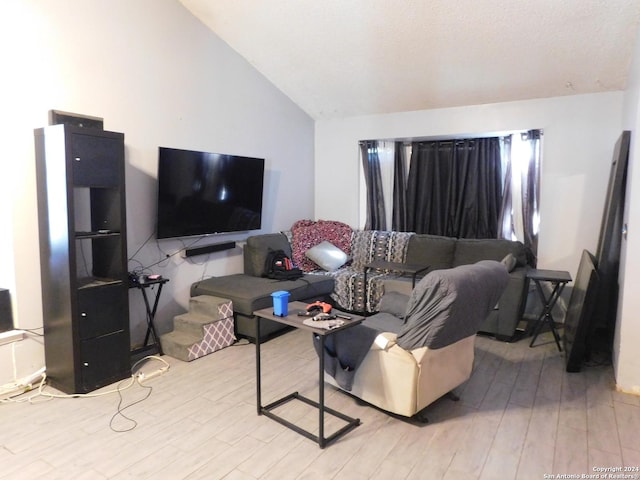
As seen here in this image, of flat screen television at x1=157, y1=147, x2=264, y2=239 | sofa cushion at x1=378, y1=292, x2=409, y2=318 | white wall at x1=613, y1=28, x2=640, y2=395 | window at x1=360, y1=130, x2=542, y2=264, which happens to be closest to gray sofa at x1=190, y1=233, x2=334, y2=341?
flat screen television at x1=157, y1=147, x2=264, y2=239

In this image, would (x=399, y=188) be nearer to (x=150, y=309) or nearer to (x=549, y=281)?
(x=549, y=281)

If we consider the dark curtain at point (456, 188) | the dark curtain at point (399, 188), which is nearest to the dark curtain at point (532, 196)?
the dark curtain at point (456, 188)

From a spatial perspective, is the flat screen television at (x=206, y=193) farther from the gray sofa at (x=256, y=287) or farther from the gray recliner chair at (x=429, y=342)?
the gray recliner chair at (x=429, y=342)

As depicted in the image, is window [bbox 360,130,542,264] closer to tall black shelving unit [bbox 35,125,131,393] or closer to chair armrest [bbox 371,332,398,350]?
chair armrest [bbox 371,332,398,350]

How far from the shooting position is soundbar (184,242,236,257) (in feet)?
14.0

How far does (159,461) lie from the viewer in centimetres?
230

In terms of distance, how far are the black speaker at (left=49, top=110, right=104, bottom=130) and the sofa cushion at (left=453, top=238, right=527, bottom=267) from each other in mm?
3548

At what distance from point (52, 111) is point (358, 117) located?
11.3 ft

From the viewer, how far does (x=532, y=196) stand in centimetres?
464

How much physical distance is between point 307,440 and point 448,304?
109 cm

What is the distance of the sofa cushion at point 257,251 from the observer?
4634mm

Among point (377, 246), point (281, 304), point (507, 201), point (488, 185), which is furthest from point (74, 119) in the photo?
point (507, 201)

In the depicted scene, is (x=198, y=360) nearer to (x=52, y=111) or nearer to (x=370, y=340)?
(x=370, y=340)

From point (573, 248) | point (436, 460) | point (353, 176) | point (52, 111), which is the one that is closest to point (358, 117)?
point (353, 176)
